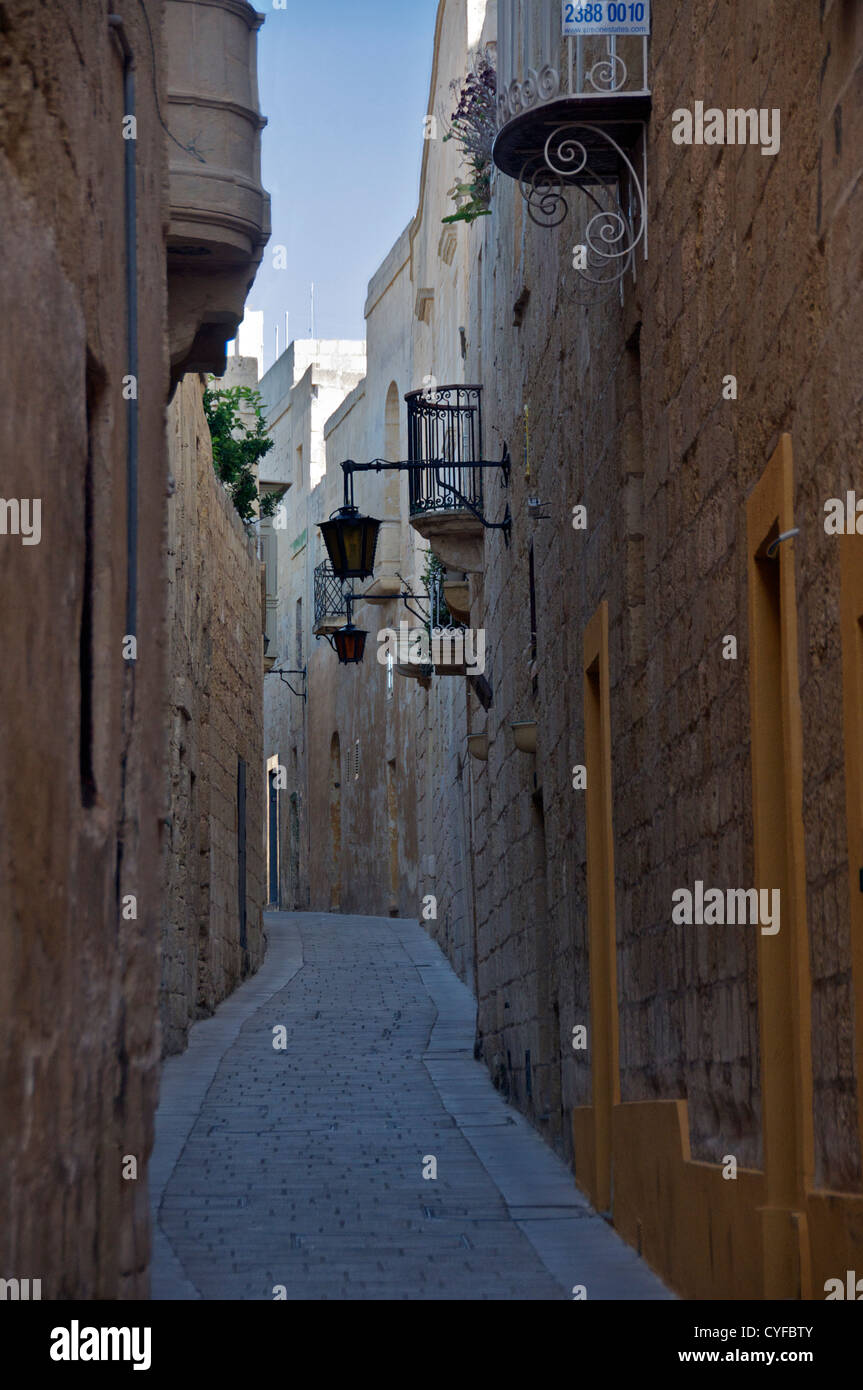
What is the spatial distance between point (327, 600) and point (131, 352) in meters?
31.8

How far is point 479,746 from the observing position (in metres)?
16.9

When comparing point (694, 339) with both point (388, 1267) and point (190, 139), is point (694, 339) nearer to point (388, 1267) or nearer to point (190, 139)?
point (190, 139)

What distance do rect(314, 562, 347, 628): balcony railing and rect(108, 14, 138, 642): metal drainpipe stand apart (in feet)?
101

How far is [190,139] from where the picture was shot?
8.64 m

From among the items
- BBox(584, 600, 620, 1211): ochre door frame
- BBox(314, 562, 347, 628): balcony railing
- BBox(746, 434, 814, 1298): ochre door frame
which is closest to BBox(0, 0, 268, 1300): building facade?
BBox(746, 434, 814, 1298): ochre door frame

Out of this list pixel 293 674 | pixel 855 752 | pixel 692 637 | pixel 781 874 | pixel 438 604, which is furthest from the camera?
pixel 293 674

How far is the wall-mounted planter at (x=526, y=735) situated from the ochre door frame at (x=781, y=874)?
646cm

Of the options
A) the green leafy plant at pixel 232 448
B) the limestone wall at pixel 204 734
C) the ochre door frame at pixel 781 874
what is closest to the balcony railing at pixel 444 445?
the limestone wall at pixel 204 734

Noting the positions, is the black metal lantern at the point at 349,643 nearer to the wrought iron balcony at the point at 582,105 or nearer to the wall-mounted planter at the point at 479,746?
the wall-mounted planter at the point at 479,746

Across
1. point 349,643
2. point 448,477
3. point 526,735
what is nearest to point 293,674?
point 349,643

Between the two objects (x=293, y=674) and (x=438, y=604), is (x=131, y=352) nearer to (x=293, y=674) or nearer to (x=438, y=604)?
(x=438, y=604)

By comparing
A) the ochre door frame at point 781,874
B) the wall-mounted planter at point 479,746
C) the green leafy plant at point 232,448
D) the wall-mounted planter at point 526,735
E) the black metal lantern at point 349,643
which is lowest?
the ochre door frame at point 781,874

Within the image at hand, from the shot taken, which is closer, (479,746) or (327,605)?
(479,746)

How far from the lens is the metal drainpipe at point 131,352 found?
5.38 meters
